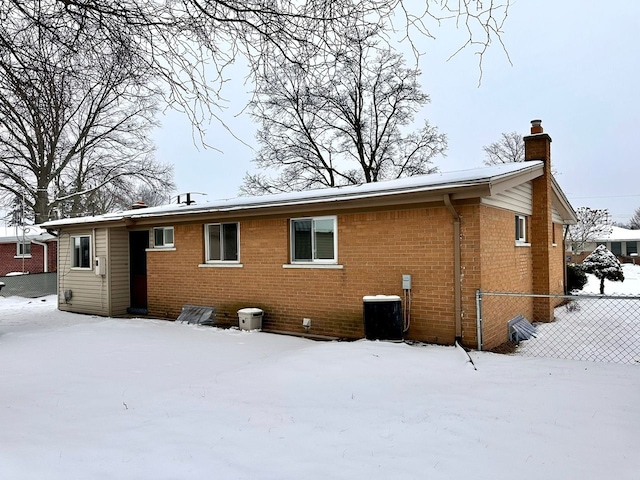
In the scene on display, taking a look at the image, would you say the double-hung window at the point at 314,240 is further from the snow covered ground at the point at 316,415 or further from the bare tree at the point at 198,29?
the bare tree at the point at 198,29

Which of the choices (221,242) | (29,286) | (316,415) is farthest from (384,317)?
(29,286)

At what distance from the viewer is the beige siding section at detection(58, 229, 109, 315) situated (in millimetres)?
13031

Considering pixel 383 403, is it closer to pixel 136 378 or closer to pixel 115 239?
pixel 136 378

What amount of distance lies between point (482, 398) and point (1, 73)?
19.9ft

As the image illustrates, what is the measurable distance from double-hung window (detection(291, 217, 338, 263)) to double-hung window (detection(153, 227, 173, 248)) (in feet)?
14.0

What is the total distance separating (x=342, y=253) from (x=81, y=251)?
936 centimetres

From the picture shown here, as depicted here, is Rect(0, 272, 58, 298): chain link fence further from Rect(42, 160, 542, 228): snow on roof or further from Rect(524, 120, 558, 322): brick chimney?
Rect(524, 120, 558, 322): brick chimney

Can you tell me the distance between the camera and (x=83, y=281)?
44.8 ft

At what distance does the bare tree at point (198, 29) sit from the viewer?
11.9 ft

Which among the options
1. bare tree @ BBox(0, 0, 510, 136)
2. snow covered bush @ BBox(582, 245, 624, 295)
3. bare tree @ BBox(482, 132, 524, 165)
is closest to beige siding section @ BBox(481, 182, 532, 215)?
Answer: bare tree @ BBox(0, 0, 510, 136)

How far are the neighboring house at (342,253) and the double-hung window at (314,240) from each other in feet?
0.09

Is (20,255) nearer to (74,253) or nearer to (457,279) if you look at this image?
(74,253)

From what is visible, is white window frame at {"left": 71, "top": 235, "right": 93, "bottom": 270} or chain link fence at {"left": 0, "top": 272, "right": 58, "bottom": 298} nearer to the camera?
white window frame at {"left": 71, "top": 235, "right": 93, "bottom": 270}

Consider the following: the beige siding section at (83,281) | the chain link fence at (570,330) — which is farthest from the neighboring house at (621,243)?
the beige siding section at (83,281)
